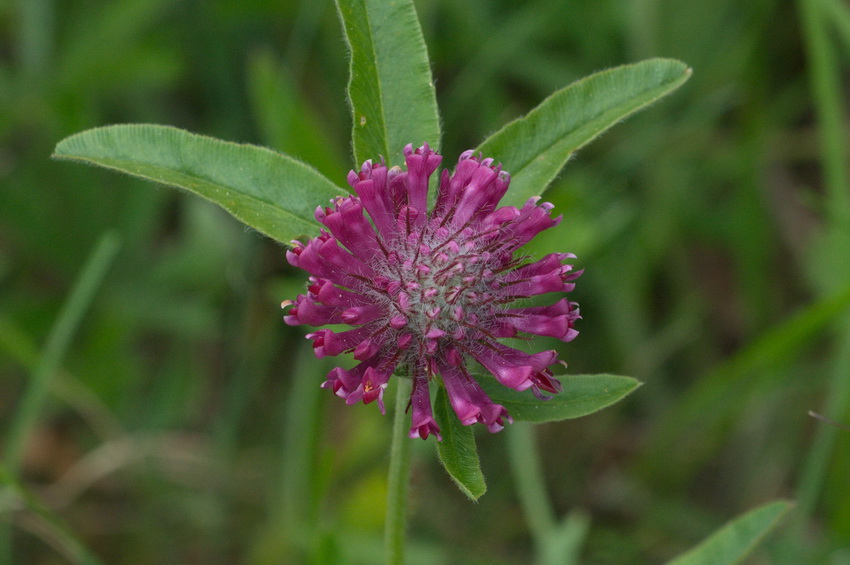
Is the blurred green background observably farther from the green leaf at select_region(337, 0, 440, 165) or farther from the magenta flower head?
the magenta flower head

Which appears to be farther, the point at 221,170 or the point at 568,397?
the point at 221,170

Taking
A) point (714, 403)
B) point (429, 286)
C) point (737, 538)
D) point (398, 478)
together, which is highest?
point (429, 286)

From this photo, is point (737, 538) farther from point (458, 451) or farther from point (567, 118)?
point (567, 118)

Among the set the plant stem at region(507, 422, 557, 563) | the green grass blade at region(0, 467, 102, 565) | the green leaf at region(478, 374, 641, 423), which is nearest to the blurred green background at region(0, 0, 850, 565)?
the plant stem at region(507, 422, 557, 563)

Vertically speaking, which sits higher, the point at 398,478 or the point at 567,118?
the point at 567,118

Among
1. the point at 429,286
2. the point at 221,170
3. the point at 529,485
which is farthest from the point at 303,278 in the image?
the point at 429,286

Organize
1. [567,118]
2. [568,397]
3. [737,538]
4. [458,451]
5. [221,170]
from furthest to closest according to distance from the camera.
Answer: [737,538]
[567,118]
[221,170]
[568,397]
[458,451]
